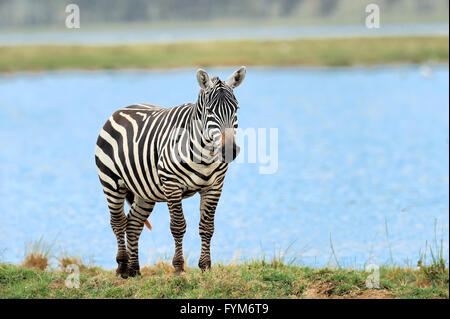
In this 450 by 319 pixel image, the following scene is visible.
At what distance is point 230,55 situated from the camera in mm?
54531

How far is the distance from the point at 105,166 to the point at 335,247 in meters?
5.63

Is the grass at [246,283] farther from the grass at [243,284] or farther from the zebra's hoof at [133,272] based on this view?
the zebra's hoof at [133,272]

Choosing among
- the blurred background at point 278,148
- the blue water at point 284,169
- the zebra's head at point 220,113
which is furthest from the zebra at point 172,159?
the blurred background at point 278,148

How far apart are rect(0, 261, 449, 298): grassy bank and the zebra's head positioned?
5.88ft

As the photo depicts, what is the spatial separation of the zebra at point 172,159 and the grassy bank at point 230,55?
41306 millimetres

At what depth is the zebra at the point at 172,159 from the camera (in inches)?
341

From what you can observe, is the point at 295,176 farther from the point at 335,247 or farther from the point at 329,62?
the point at 329,62

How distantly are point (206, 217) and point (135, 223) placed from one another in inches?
57.3

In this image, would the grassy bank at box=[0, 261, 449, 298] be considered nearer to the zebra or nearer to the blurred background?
the zebra

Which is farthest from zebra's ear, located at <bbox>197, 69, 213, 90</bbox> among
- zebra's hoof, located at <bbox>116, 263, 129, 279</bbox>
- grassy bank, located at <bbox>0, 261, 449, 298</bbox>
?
zebra's hoof, located at <bbox>116, 263, 129, 279</bbox>

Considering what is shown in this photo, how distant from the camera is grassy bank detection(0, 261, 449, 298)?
928cm

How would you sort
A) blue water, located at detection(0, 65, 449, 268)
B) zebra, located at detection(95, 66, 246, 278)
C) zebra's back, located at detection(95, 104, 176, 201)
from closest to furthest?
zebra, located at detection(95, 66, 246, 278) → zebra's back, located at detection(95, 104, 176, 201) → blue water, located at detection(0, 65, 449, 268)

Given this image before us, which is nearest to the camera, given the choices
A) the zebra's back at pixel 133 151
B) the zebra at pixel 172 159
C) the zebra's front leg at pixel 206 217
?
the zebra at pixel 172 159

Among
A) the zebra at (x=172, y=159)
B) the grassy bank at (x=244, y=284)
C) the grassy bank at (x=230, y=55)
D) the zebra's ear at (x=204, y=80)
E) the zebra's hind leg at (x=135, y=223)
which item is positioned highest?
the grassy bank at (x=230, y=55)
